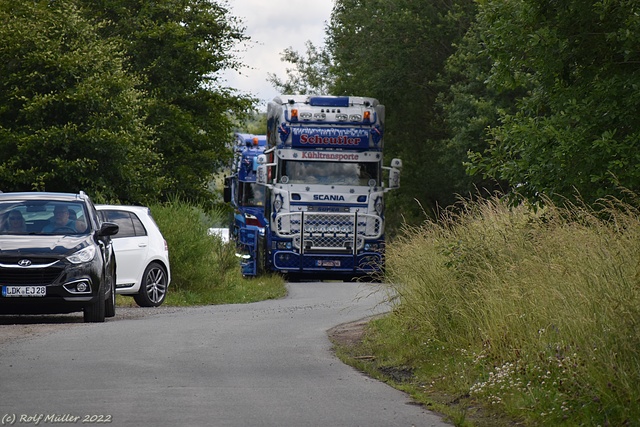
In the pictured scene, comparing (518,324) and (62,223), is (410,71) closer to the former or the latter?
(62,223)

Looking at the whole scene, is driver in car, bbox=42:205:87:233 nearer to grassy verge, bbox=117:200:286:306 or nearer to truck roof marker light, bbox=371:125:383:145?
grassy verge, bbox=117:200:286:306

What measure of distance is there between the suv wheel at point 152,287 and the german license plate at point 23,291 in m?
5.14

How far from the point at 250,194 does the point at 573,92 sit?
2430 centimetres

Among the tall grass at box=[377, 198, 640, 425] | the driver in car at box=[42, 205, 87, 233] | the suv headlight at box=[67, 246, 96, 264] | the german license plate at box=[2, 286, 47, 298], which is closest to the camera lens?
the tall grass at box=[377, 198, 640, 425]

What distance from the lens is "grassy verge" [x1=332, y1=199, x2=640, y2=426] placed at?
8.50 meters

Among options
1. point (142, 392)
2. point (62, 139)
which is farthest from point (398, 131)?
point (142, 392)

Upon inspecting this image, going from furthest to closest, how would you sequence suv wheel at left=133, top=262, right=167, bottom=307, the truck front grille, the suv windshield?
the truck front grille < suv wheel at left=133, top=262, right=167, bottom=307 < the suv windshield

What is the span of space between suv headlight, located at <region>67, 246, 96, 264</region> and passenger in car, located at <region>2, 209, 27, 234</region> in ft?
3.12

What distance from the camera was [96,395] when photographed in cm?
934

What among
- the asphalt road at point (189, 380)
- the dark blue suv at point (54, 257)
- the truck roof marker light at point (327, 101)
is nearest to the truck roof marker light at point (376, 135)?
the truck roof marker light at point (327, 101)

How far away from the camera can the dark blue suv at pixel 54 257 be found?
16219mm

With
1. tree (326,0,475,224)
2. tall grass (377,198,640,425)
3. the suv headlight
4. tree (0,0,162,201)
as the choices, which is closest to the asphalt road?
tall grass (377,198,640,425)

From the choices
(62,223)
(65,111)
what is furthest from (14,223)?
(65,111)

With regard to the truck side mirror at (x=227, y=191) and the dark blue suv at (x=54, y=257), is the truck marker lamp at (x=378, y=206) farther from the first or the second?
the dark blue suv at (x=54, y=257)
